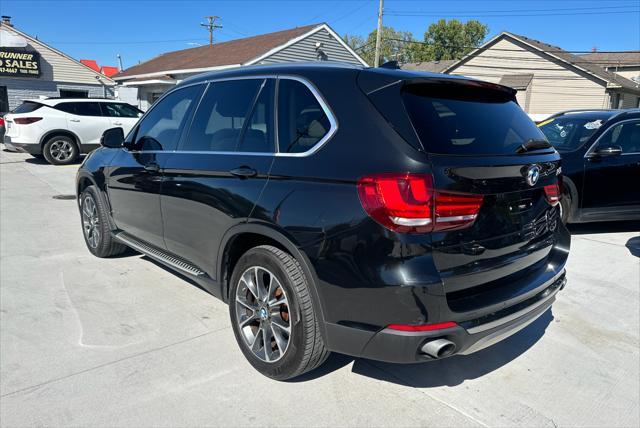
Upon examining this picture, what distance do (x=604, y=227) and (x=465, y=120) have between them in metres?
5.49

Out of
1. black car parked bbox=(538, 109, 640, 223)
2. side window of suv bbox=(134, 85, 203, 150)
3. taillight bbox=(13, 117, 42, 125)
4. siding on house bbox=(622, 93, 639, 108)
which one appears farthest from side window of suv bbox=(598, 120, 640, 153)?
siding on house bbox=(622, 93, 639, 108)

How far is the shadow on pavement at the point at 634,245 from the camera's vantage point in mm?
5607

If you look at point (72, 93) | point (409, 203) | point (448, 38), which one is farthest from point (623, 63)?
point (409, 203)

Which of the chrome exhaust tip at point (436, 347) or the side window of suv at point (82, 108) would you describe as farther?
→ the side window of suv at point (82, 108)

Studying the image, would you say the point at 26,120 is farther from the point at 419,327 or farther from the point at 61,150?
the point at 419,327

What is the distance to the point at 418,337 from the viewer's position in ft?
7.23

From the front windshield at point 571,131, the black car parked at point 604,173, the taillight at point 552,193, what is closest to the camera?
the taillight at point 552,193

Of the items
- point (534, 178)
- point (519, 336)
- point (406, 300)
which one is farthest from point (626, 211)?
point (406, 300)

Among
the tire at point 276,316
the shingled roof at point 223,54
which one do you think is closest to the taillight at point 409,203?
the tire at point 276,316

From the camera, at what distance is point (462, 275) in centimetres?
230

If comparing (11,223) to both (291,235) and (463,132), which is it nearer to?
(291,235)

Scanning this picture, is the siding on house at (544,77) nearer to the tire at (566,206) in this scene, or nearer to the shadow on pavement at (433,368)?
the tire at (566,206)

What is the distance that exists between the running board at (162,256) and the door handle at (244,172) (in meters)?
0.86

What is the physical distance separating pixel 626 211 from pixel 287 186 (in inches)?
214
